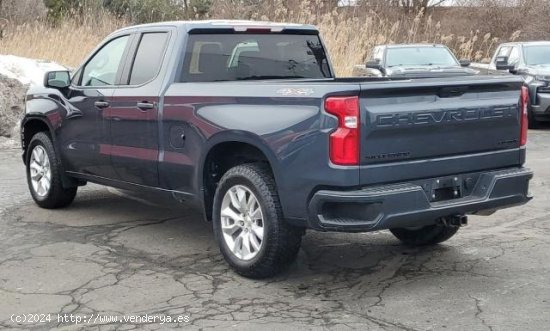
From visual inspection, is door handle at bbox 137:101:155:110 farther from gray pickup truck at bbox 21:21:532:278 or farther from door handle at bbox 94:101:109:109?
door handle at bbox 94:101:109:109

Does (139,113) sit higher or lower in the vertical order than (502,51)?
higher

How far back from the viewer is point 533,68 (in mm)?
15086

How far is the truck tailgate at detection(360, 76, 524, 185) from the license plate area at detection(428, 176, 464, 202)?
5 centimetres

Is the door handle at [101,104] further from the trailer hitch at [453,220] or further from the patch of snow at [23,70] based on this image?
the patch of snow at [23,70]

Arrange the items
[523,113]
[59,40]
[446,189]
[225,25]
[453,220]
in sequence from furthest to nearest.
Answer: [59,40], [225,25], [523,113], [453,220], [446,189]

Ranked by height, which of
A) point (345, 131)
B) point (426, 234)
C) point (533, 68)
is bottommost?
point (426, 234)

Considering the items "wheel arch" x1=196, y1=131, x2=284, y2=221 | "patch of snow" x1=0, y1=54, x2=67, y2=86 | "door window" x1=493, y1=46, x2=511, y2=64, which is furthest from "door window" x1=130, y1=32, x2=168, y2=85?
"door window" x1=493, y1=46, x2=511, y2=64

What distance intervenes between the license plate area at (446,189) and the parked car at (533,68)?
377 inches

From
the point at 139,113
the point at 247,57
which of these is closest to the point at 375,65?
the point at 247,57

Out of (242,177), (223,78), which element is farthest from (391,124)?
(223,78)

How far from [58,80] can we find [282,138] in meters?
3.13

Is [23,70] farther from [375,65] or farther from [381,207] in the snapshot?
[381,207]

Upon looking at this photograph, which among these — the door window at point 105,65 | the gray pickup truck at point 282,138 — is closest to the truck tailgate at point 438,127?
the gray pickup truck at point 282,138

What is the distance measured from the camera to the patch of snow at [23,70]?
44.7ft
